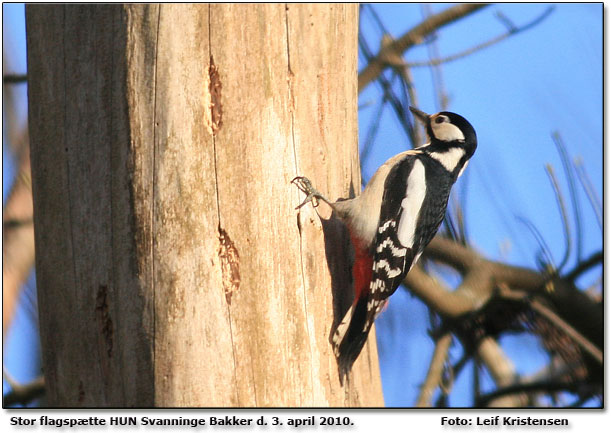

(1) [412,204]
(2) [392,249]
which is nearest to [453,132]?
(1) [412,204]

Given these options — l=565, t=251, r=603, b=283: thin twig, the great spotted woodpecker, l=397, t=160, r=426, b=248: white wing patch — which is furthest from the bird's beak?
l=565, t=251, r=603, b=283: thin twig

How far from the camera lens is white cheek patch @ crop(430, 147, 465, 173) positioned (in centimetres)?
246

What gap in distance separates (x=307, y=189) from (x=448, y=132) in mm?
876

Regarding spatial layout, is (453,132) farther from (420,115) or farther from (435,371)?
(435,371)

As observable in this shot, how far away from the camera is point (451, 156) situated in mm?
2477

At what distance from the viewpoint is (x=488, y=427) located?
194cm

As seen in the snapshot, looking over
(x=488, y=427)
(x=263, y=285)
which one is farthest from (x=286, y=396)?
(x=488, y=427)

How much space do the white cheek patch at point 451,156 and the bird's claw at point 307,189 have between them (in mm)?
745

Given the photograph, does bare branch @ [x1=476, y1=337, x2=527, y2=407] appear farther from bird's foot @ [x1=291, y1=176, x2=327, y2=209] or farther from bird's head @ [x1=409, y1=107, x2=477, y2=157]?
bird's foot @ [x1=291, y1=176, x2=327, y2=209]

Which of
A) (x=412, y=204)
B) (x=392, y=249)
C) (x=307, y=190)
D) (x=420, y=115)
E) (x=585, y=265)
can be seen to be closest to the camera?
(x=307, y=190)

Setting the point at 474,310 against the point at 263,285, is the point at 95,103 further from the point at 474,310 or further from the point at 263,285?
the point at 474,310

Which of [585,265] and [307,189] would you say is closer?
[307,189]

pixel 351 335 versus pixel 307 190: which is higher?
pixel 307 190

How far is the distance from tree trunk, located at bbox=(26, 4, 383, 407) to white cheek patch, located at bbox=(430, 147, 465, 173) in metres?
0.79
